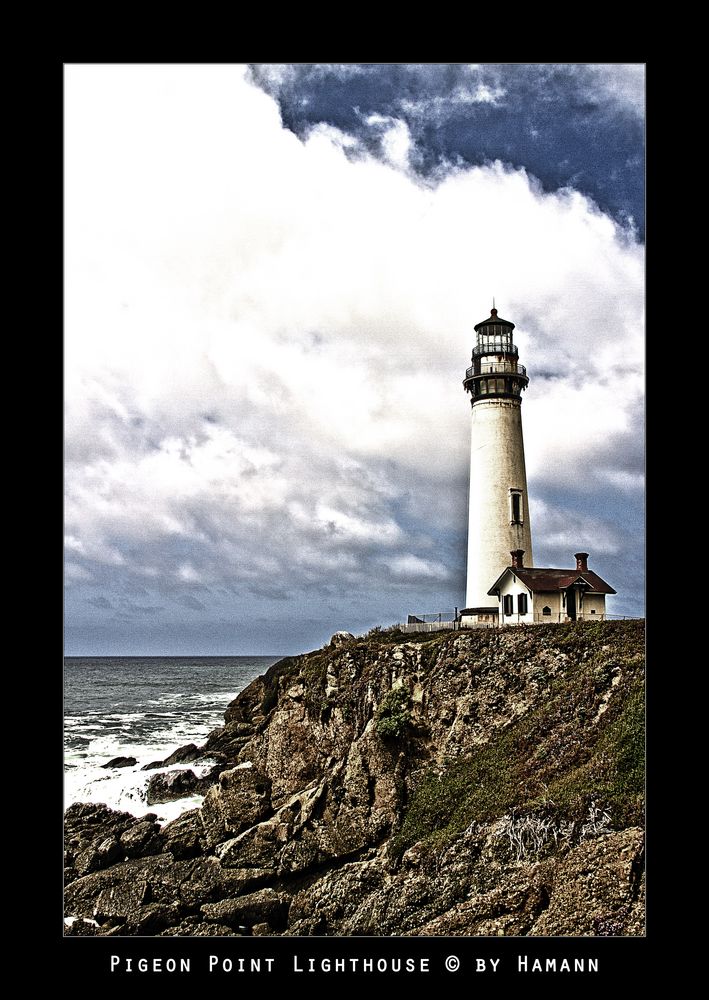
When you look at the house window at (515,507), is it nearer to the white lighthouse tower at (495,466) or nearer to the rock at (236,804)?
the white lighthouse tower at (495,466)

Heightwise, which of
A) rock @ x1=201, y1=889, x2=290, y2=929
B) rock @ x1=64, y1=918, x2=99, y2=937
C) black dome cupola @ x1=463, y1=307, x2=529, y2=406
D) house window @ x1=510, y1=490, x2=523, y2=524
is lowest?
rock @ x1=64, y1=918, x2=99, y2=937

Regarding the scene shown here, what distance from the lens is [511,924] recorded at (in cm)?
1003

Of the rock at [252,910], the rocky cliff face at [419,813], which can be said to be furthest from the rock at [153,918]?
the rock at [252,910]

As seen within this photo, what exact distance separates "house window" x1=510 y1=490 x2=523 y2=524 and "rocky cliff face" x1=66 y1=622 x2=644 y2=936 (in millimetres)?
3980

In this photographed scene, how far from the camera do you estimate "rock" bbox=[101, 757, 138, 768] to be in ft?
73.7

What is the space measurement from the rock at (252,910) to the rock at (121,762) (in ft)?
34.9

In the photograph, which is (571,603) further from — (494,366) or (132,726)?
(132,726)

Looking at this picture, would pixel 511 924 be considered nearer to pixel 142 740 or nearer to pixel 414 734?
pixel 414 734

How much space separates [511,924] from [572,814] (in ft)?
6.59

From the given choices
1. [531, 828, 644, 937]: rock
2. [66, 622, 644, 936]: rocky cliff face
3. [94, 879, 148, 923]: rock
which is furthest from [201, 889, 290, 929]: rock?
[531, 828, 644, 937]: rock

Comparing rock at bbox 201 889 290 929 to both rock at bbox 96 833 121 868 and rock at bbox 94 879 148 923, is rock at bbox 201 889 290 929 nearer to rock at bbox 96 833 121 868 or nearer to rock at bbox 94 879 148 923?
rock at bbox 94 879 148 923

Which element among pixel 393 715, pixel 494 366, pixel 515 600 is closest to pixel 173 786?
pixel 393 715

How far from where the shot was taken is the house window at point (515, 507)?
18.6m
